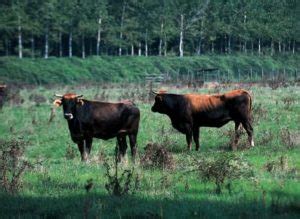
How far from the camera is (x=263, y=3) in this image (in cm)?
9294

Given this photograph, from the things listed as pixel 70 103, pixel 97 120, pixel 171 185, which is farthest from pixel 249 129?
pixel 171 185

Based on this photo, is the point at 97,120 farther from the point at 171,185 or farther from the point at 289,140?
the point at 171,185

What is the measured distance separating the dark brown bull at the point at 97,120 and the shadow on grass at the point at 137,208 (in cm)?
609

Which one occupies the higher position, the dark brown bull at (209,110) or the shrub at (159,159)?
the dark brown bull at (209,110)

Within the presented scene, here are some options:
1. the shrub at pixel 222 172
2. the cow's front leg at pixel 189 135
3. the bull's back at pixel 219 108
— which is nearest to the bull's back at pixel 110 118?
the cow's front leg at pixel 189 135

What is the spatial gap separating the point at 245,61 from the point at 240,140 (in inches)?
2878

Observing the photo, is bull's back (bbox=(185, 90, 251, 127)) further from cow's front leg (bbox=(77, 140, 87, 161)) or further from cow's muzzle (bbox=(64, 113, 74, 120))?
cow's muzzle (bbox=(64, 113, 74, 120))

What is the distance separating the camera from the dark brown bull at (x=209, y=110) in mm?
17547

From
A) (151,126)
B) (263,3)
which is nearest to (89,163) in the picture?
(151,126)

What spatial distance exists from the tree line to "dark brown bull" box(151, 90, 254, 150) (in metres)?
56.1

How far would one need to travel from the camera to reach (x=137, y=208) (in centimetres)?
879

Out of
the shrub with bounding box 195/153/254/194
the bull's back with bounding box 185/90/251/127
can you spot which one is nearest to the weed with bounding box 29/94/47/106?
the bull's back with bounding box 185/90/251/127

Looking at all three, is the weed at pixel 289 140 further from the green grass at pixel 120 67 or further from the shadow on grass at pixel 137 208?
the green grass at pixel 120 67

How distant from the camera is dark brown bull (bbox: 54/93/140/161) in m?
15.7
